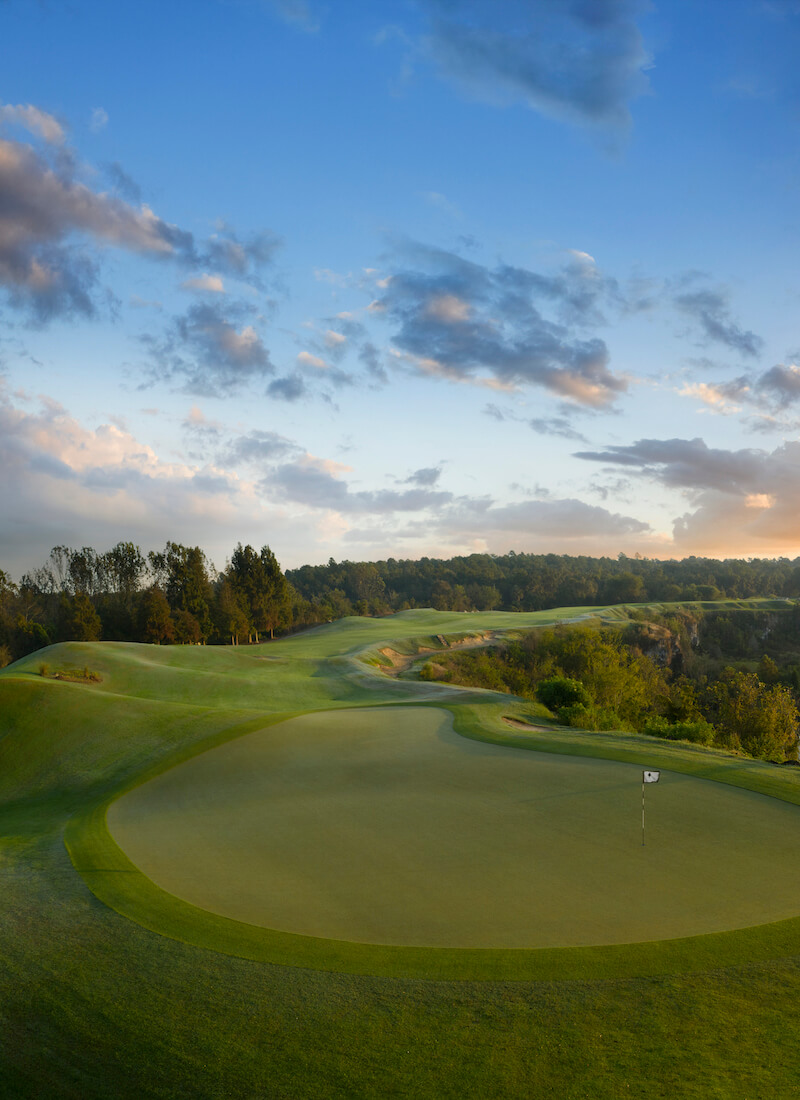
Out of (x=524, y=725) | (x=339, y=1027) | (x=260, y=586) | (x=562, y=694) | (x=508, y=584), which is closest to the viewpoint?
(x=339, y=1027)

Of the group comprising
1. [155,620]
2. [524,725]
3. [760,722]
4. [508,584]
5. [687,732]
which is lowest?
[760,722]

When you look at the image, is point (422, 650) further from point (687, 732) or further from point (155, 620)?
point (687, 732)

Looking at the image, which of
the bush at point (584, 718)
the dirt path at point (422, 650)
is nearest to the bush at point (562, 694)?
the bush at point (584, 718)

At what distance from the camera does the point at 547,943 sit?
360 inches

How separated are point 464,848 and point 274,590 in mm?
78177

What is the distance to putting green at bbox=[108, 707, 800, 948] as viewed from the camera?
991 cm

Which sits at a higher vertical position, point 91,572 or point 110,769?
point 91,572

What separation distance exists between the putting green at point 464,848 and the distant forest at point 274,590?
2326 inches

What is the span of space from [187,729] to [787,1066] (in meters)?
22.8

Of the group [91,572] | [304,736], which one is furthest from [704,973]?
[91,572]

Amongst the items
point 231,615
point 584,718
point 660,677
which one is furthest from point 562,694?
point 231,615

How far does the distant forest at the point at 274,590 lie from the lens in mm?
78125

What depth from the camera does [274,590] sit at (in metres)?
88.9

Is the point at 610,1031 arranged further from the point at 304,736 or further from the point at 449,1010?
the point at 304,736
